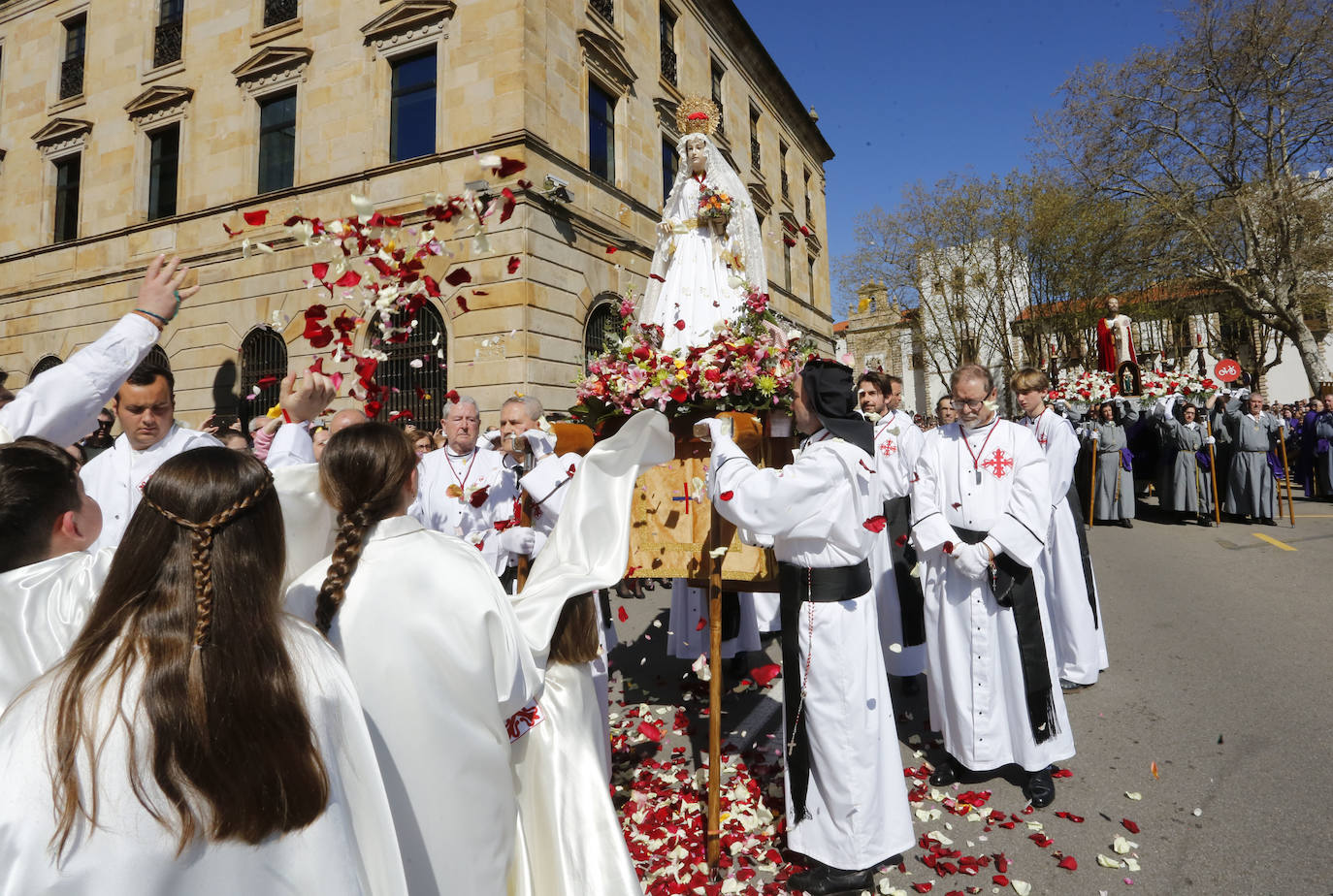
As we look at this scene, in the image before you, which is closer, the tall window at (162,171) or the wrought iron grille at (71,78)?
the tall window at (162,171)

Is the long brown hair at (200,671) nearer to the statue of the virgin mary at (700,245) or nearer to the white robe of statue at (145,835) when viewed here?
the white robe of statue at (145,835)

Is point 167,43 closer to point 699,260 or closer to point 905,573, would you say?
point 699,260

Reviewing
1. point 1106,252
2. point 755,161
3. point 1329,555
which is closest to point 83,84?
point 755,161

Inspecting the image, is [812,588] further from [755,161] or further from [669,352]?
[755,161]

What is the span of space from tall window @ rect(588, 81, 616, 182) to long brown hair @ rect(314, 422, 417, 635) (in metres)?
13.9

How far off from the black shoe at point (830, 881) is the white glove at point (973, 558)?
1.62 meters

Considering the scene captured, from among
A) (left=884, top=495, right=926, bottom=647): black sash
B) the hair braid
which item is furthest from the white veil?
the hair braid

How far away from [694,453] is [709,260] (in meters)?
1.67

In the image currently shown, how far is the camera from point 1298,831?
3277mm

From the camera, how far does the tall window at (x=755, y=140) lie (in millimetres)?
24078

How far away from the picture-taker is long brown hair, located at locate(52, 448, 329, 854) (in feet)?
3.77

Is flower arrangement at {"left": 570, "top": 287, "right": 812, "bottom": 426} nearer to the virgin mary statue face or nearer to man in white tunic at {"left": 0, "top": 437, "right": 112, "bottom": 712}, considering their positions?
the virgin mary statue face

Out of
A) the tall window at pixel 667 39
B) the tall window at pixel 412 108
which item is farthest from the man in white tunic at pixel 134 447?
the tall window at pixel 667 39

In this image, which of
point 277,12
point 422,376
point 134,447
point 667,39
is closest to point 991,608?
point 134,447
